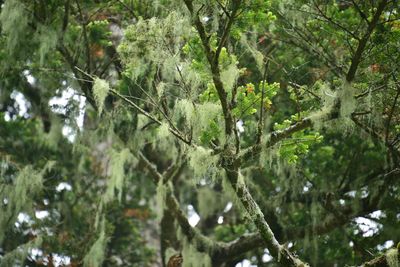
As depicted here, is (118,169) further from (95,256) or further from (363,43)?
(363,43)

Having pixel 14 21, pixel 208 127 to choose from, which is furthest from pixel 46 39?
pixel 208 127

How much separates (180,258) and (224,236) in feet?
7.01

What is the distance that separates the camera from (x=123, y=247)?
8.05 m

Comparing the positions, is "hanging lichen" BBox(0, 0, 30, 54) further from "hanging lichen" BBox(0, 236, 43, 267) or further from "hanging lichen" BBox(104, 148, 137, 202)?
"hanging lichen" BBox(0, 236, 43, 267)

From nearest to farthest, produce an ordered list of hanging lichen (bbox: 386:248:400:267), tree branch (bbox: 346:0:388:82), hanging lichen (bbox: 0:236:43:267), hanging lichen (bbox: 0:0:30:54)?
1. hanging lichen (bbox: 386:248:400:267)
2. tree branch (bbox: 346:0:388:82)
3. hanging lichen (bbox: 0:0:30:54)
4. hanging lichen (bbox: 0:236:43:267)

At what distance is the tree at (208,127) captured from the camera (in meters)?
4.03

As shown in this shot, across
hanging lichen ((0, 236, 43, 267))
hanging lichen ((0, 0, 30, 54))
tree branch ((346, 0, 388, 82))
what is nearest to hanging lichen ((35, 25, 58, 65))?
hanging lichen ((0, 0, 30, 54))

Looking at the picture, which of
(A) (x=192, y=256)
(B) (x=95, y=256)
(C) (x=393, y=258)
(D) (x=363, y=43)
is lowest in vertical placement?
(C) (x=393, y=258)

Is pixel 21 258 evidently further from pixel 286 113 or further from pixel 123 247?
pixel 286 113

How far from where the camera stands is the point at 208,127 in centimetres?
402

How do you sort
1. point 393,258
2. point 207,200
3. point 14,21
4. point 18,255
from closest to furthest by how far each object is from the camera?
1. point 393,258
2. point 14,21
3. point 18,255
4. point 207,200

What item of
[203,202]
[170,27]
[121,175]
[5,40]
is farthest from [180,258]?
[5,40]

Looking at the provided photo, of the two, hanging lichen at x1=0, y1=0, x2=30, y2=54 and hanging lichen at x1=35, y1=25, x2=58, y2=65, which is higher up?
hanging lichen at x1=0, y1=0, x2=30, y2=54

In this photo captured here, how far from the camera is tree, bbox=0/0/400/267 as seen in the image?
4031mm
